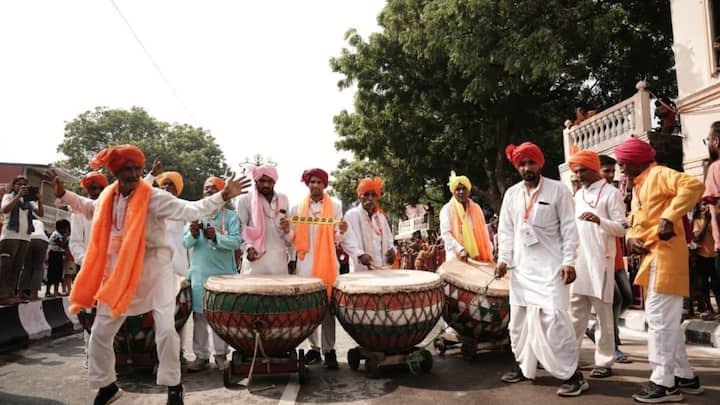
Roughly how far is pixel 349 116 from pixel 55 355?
49.3 feet

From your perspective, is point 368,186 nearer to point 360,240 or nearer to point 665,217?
point 360,240

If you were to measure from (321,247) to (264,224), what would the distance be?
69cm

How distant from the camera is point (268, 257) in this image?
563 cm

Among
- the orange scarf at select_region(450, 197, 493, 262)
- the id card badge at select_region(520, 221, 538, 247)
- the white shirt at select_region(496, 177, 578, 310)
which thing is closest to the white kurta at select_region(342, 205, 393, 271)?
the orange scarf at select_region(450, 197, 493, 262)

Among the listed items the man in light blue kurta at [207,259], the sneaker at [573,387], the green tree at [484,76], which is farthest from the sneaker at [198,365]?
the green tree at [484,76]

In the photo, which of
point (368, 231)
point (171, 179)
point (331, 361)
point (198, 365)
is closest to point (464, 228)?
point (368, 231)

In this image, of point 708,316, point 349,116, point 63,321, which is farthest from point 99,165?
point 349,116

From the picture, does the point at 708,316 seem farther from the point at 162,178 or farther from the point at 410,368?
the point at 162,178

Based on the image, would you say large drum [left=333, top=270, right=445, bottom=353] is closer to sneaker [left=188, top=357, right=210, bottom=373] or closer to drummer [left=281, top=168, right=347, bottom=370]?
drummer [left=281, top=168, right=347, bottom=370]

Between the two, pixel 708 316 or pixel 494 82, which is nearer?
pixel 708 316

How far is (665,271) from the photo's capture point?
3.97 metres

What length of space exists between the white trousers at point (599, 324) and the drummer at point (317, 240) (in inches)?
96.4

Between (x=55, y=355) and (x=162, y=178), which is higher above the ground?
(x=162, y=178)

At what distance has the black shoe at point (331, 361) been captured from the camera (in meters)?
5.32
